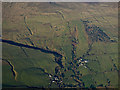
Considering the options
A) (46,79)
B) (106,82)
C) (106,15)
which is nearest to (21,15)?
(46,79)

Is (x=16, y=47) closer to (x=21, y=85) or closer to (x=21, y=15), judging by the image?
(x=21, y=85)

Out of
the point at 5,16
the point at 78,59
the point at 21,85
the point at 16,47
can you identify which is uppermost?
the point at 5,16

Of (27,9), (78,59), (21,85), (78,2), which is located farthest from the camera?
(78,2)

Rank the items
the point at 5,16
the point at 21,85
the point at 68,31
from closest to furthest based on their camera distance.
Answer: the point at 21,85
the point at 68,31
the point at 5,16

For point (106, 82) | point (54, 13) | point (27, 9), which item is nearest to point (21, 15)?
point (27, 9)

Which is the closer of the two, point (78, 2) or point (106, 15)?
point (106, 15)

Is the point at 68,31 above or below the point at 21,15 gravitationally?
below
